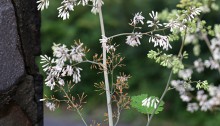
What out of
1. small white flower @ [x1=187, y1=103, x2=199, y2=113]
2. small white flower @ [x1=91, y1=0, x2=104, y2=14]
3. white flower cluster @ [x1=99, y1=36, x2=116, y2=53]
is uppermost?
small white flower @ [x1=91, y1=0, x2=104, y2=14]

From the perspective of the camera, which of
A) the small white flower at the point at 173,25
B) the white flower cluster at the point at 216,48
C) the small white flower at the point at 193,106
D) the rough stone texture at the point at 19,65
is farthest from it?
the small white flower at the point at 193,106

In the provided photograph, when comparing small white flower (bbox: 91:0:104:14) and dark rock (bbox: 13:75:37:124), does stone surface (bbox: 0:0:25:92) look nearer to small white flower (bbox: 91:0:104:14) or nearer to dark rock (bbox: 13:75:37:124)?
dark rock (bbox: 13:75:37:124)

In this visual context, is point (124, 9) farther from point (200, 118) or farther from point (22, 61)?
point (22, 61)

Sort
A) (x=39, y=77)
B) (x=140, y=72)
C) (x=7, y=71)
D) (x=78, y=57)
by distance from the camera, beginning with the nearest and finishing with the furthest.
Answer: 1. (x=78, y=57)
2. (x=7, y=71)
3. (x=39, y=77)
4. (x=140, y=72)

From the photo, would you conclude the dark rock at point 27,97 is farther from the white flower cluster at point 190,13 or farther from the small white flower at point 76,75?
the white flower cluster at point 190,13

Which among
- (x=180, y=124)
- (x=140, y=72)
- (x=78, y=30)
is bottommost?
(x=180, y=124)

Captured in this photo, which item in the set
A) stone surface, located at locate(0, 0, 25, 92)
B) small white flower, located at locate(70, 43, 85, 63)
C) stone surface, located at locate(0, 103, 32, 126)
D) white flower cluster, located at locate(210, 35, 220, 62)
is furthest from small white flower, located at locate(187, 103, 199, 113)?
small white flower, located at locate(70, 43, 85, 63)

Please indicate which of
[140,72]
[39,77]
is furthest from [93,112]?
[39,77]

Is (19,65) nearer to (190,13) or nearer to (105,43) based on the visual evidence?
(105,43)

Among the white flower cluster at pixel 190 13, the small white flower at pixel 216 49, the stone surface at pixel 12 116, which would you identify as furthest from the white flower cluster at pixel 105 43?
the small white flower at pixel 216 49
